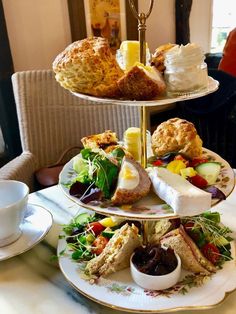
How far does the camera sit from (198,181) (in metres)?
0.71

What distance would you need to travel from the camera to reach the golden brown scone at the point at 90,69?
0.64 metres

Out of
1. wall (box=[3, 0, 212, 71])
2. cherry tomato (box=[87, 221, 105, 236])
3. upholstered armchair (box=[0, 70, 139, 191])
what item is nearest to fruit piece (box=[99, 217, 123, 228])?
cherry tomato (box=[87, 221, 105, 236])

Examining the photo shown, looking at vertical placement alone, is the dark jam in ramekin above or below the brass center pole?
below

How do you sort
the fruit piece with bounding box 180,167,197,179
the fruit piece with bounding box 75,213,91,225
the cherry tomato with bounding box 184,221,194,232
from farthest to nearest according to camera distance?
1. the fruit piece with bounding box 75,213,91,225
2. the cherry tomato with bounding box 184,221,194,232
3. the fruit piece with bounding box 180,167,197,179

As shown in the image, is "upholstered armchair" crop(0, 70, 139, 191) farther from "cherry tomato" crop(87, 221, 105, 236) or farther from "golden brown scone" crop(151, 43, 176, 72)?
"golden brown scone" crop(151, 43, 176, 72)

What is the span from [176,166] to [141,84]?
21 centimetres

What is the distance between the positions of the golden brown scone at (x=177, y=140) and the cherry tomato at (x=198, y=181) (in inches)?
3.5

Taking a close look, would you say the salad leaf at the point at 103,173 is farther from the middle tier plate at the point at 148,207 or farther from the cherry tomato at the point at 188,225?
the cherry tomato at the point at 188,225

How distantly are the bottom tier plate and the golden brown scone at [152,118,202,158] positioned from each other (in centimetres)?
27

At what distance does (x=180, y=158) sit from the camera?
30.4 inches

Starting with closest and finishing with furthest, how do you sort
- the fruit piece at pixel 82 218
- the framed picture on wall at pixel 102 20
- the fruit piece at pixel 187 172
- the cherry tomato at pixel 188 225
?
the fruit piece at pixel 187 172 < the cherry tomato at pixel 188 225 < the fruit piece at pixel 82 218 < the framed picture on wall at pixel 102 20

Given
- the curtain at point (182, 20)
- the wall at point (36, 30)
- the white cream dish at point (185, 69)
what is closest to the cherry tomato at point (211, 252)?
the white cream dish at point (185, 69)

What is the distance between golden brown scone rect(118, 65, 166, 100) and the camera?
633mm

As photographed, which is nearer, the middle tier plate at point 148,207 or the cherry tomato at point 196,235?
the middle tier plate at point 148,207
